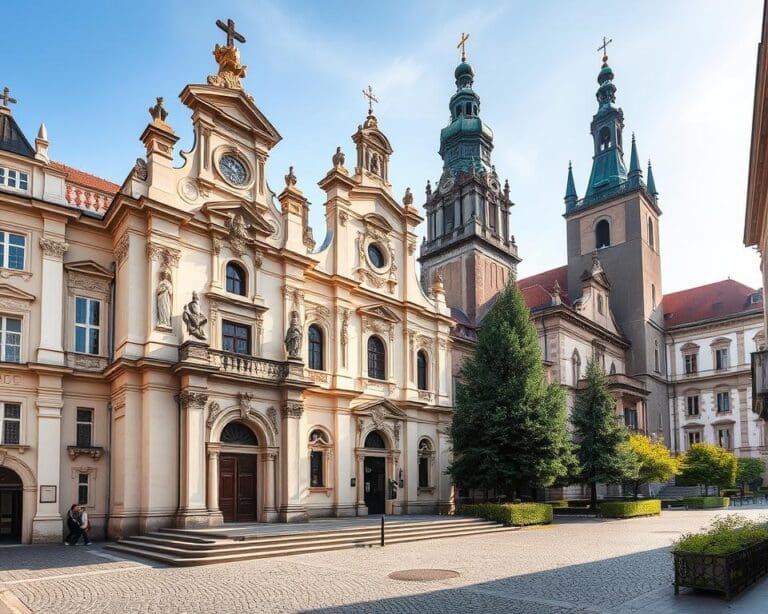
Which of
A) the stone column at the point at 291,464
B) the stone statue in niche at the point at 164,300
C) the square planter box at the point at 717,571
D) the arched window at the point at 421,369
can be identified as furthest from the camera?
the arched window at the point at 421,369

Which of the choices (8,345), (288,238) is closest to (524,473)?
(288,238)

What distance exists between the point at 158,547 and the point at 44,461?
240 inches

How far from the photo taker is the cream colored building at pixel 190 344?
23141 millimetres

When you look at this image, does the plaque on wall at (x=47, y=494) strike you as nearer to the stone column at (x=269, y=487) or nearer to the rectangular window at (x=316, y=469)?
the stone column at (x=269, y=487)

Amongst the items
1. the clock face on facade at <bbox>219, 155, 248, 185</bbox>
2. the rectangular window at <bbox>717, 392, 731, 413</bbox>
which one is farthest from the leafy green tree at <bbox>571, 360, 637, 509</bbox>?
the rectangular window at <bbox>717, 392, 731, 413</bbox>

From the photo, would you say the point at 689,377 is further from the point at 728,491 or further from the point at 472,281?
the point at 472,281

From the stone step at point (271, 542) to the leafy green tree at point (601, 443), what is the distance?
49.3ft

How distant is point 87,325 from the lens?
24891 mm

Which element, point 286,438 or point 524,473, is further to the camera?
point 524,473

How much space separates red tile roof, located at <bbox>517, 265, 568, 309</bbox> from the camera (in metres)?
55.3

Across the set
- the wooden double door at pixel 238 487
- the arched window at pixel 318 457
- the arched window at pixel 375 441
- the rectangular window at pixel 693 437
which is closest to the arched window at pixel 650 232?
the rectangular window at pixel 693 437

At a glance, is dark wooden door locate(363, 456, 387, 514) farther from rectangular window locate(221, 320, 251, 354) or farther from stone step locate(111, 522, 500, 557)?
rectangular window locate(221, 320, 251, 354)

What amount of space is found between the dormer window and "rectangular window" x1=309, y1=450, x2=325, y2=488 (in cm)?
1511

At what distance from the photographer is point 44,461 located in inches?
894
